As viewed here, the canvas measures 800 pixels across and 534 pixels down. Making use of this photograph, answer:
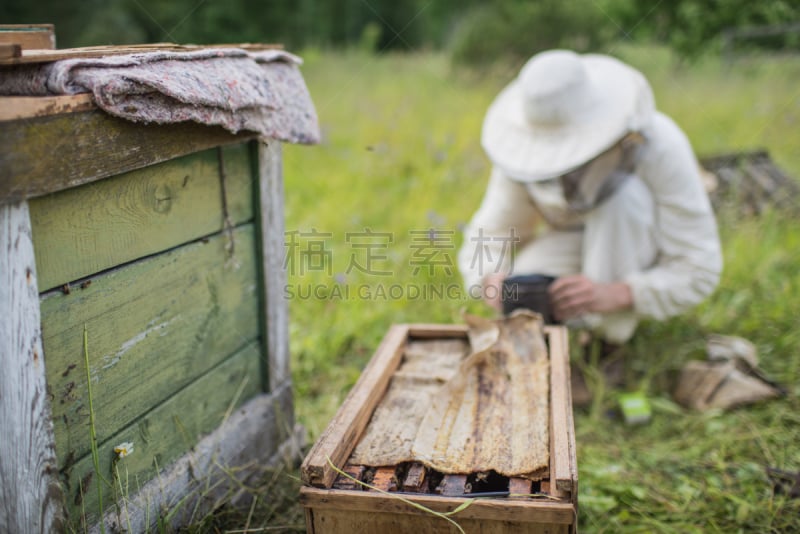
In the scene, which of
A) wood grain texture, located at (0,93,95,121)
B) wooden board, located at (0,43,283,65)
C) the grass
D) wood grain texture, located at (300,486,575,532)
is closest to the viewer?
wood grain texture, located at (0,93,95,121)

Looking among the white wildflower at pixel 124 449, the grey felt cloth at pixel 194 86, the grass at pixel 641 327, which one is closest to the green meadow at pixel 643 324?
the grass at pixel 641 327

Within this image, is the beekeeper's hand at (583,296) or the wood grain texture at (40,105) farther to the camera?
the beekeeper's hand at (583,296)

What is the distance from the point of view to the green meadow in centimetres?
219

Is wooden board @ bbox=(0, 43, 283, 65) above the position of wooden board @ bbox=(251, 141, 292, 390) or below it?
above

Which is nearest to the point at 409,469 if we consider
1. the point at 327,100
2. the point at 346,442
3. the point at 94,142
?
the point at 346,442

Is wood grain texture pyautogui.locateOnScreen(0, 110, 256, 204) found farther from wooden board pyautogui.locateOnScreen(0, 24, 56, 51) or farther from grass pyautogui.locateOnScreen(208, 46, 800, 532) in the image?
grass pyautogui.locateOnScreen(208, 46, 800, 532)

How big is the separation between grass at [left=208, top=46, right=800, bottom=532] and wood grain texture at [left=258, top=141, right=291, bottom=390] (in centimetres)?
32

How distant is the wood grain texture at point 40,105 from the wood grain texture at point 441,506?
2.78ft

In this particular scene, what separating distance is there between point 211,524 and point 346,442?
48cm

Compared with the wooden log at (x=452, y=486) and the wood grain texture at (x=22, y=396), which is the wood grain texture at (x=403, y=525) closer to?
the wooden log at (x=452, y=486)

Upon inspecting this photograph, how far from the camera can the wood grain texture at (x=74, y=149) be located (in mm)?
1091

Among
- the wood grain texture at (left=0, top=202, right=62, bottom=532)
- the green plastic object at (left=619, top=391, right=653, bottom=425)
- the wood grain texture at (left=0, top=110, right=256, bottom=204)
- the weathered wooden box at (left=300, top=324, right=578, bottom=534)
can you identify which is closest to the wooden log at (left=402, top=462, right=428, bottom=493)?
the weathered wooden box at (left=300, top=324, right=578, bottom=534)

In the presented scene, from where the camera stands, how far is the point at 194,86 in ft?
4.66

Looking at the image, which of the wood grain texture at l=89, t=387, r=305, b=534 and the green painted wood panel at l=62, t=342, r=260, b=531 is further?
the wood grain texture at l=89, t=387, r=305, b=534
